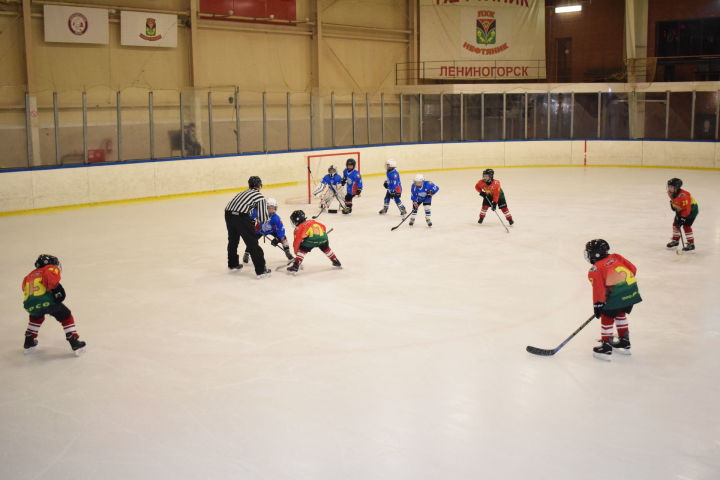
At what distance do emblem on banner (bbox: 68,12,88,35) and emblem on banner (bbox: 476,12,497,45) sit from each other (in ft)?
43.3

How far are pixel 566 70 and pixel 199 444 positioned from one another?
26.4 metres

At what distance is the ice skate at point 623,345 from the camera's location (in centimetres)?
621

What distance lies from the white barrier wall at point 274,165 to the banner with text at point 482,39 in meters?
3.83

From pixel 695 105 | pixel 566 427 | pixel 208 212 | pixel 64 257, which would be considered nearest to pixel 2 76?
pixel 208 212

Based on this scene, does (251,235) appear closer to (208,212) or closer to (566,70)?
(208,212)

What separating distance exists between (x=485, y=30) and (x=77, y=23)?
13.7 meters

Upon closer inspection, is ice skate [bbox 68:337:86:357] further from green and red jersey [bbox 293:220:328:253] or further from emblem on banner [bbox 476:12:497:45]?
emblem on banner [bbox 476:12:497:45]

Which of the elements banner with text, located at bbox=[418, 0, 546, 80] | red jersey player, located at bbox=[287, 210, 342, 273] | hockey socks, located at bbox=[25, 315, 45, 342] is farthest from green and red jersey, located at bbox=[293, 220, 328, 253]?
banner with text, located at bbox=[418, 0, 546, 80]

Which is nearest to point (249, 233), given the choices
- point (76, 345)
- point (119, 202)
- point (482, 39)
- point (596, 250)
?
point (76, 345)

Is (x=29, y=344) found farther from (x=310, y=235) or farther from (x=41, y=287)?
(x=310, y=235)

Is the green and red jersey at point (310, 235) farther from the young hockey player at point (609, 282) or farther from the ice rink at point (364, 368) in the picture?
the young hockey player at point (609, 282)

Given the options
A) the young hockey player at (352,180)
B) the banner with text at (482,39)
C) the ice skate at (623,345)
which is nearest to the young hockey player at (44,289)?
the ice skate at (623,345)

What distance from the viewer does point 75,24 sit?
1770cm

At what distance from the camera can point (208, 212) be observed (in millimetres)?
14273
